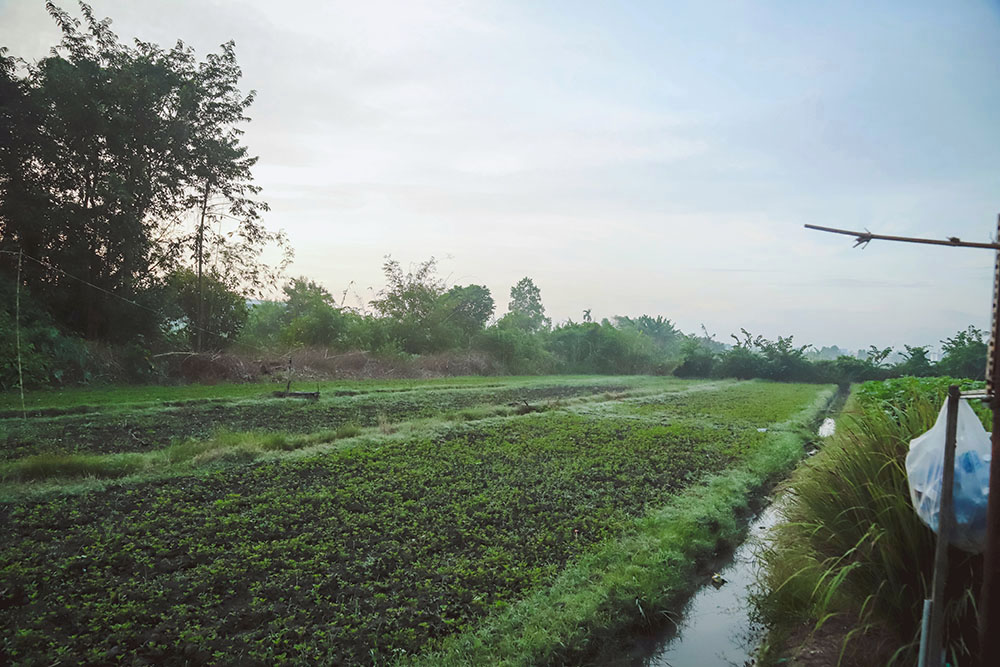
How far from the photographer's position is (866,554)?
8.84 ft

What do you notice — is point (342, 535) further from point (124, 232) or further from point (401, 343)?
point (401, 343)

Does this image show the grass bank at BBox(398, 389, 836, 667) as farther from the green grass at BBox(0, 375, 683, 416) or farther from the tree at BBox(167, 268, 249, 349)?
the tree at BBox(167, 268, 249, 349)

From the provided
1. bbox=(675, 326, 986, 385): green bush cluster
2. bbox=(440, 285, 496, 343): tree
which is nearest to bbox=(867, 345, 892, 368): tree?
bbox=(675, 326, 986, 385): green bush cluster

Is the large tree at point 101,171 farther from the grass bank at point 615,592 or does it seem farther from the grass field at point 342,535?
the grass bank at point 615,592

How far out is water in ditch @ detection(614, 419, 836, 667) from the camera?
331 cm

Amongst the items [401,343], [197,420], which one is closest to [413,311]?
[401,343]

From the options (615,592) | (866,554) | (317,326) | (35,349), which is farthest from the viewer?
(317,326)

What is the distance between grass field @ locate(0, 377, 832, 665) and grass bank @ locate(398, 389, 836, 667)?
17 mm

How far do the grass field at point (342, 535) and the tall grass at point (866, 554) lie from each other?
90cm

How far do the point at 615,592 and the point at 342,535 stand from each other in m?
2.21

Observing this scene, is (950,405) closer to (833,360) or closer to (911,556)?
(911,556)

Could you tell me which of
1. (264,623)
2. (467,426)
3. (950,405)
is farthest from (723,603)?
(467,426)

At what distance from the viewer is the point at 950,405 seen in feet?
5.71

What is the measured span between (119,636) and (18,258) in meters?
14.7
